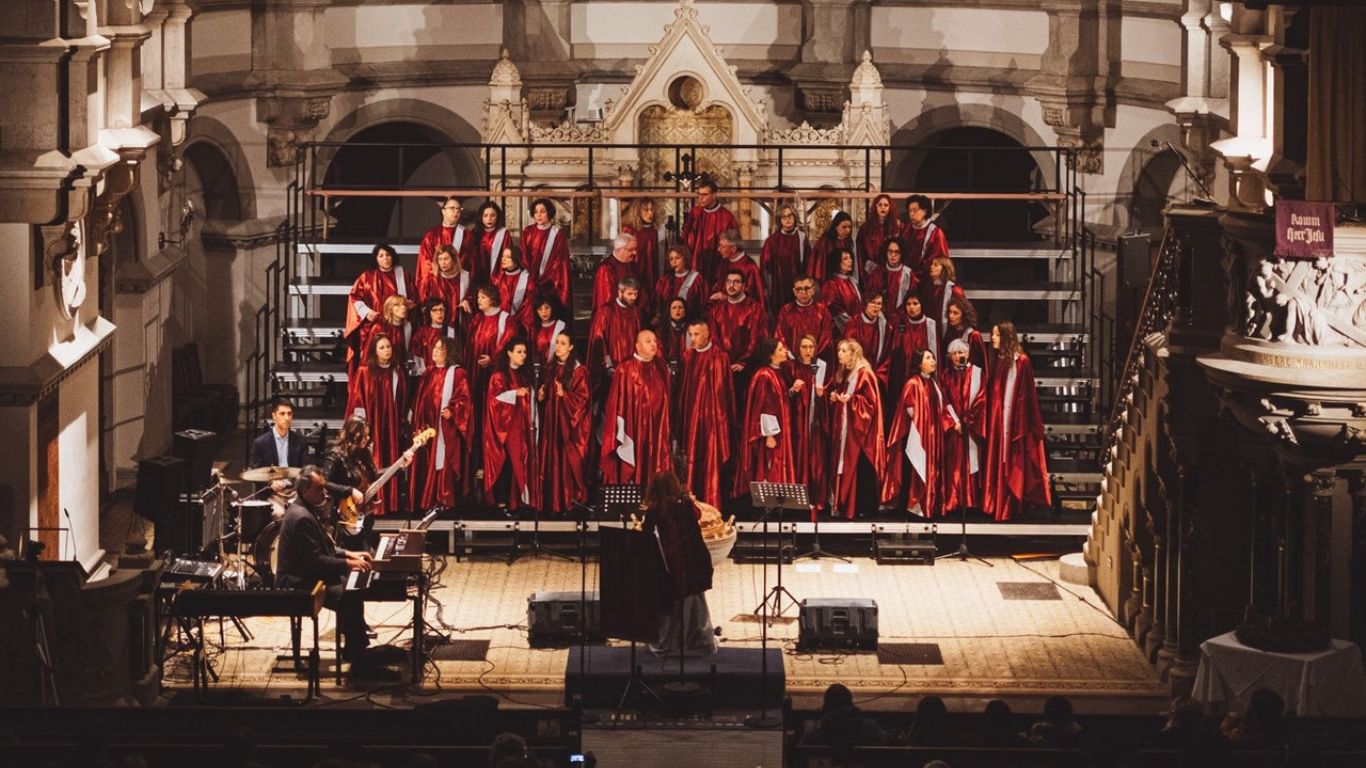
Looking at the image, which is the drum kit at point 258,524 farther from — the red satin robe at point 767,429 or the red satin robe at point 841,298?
the red satin robe at point 841,298

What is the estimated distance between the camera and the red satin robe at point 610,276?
20.6 m

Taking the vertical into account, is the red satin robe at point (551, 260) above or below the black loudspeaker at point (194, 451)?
above

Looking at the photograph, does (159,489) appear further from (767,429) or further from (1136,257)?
(1136,257)

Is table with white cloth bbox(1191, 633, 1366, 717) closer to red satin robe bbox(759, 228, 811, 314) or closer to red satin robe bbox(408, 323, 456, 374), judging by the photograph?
red satin robe bbox(759, 228, 811, 314)

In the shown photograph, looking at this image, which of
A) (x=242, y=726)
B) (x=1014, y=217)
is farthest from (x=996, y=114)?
(x=242, y=726)

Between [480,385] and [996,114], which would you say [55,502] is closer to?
[480,385]

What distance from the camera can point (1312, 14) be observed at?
15.5 metres

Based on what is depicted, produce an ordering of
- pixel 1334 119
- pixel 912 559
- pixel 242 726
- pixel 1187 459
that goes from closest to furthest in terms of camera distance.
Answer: pixel 242 726
pixel 1334 119
pixel 1187 459
pixel 912 559

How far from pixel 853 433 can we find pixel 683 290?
1863 mm

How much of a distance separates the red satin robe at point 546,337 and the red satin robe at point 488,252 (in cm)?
96

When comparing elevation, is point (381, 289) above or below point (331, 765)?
above

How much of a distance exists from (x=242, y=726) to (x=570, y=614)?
555 centimetres

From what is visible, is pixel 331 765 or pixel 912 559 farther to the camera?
pixel 912 559

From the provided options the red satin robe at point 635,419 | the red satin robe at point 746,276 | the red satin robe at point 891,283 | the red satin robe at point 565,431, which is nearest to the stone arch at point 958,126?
the red satin robe at point 891,283
